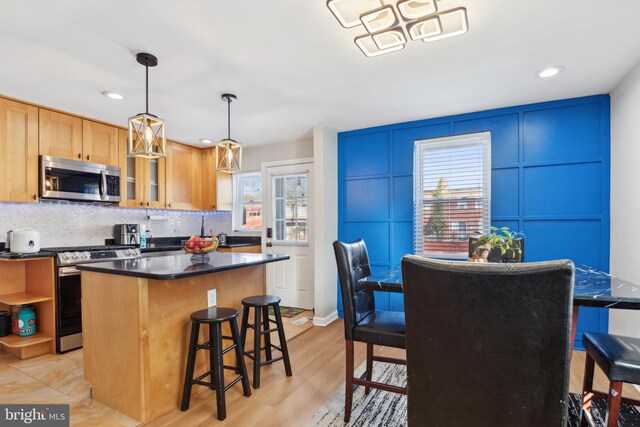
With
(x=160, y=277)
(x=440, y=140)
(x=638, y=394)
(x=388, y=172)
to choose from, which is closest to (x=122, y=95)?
(x=160, y=277)

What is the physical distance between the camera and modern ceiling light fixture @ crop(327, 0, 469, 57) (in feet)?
5.63

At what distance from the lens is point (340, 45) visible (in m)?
2.18

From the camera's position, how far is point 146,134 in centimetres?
218

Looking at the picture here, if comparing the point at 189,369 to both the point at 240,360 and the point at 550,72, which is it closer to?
the point at 240,360

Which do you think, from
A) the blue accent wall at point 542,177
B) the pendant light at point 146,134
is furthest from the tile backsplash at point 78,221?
the blue accent wall at point 542,177

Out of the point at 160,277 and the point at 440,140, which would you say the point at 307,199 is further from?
the point at 160,277

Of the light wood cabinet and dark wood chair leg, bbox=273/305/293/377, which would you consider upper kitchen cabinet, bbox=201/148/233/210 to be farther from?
dark wood chair leg, bbox=273/305/293/377

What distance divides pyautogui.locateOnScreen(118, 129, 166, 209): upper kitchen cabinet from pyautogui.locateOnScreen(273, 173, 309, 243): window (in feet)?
5.04

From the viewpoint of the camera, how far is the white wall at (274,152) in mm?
4555

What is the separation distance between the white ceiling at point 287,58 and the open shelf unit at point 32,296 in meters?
1.62

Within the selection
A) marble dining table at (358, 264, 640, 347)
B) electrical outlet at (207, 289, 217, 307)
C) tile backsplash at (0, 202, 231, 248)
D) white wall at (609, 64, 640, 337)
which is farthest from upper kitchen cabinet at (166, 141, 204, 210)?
white wall at (609, 64, 640, 337)

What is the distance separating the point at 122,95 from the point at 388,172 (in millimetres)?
2861

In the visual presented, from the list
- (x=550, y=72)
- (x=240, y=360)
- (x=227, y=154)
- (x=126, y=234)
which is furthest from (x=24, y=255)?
(x=550, y=72)

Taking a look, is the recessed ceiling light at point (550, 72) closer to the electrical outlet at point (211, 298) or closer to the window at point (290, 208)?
the window at point (290, 208)
